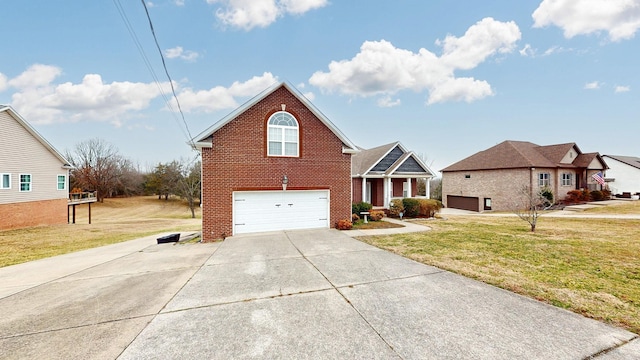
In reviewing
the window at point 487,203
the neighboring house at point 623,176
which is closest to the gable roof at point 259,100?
the window at point 487,203

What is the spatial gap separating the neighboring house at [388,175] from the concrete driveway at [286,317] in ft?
38.6

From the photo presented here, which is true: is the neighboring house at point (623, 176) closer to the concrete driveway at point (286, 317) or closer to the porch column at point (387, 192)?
the porch column at point (387, 192)

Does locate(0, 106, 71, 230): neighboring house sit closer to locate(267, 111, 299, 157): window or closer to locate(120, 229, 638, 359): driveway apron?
locate(267, 111, 299, 157): window

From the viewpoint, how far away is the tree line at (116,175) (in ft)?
136

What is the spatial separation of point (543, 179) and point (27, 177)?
44.4 meters

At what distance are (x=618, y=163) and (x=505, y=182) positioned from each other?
20.2 meters

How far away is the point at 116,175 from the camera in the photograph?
4884 centimetres

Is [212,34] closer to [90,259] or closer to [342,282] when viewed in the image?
[90,259]

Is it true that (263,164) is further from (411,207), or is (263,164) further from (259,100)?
(411,207)

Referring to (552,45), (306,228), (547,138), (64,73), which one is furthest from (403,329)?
(547,138)

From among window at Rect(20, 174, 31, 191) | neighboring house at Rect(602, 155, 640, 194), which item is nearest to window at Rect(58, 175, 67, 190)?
window at Rect(20, 174, 31, 191)

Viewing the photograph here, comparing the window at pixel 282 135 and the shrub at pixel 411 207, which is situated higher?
the window at pixel 282 135

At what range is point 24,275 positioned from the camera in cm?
675

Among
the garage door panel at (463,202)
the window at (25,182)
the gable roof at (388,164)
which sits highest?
the gable roof at (388,164)
